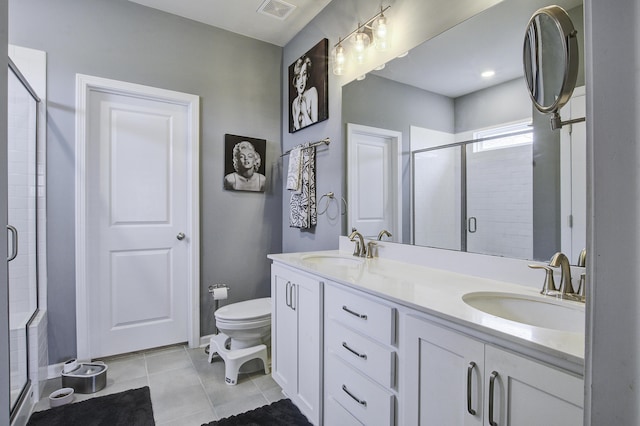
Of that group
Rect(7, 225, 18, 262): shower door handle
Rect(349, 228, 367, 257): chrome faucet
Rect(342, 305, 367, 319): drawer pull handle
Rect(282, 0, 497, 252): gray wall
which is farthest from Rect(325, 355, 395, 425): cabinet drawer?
Rect(7, 225, 18, 262): shower door handle

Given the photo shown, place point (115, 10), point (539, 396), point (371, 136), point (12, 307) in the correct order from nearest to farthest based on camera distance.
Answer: point (539, 396), point (12, 307), point (371, 136), point (115, 10)

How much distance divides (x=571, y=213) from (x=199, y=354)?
2.59 metres

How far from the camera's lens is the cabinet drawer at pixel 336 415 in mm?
1338

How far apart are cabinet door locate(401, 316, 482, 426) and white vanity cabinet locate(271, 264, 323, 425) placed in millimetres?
583

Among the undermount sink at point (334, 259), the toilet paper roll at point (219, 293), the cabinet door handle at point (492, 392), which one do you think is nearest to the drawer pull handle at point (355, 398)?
the cabinet door handle at point (492, 392)

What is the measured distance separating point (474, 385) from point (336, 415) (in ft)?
2.65

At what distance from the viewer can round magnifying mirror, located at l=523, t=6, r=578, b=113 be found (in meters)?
1.01

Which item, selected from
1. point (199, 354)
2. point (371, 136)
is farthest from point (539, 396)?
point (199, 354)

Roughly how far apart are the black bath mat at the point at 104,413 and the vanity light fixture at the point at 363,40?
8.00 ft

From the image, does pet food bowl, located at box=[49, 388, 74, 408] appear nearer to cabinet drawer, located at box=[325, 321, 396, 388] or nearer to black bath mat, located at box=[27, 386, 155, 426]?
black bath mat, located at box=[27, 386, 155, 426]

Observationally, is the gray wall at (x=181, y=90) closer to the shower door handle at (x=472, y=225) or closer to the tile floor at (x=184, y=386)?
the tile floor at (x=184, y=386)

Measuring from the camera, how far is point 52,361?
218cm

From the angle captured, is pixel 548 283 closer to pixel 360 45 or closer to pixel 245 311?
pixel 360 45

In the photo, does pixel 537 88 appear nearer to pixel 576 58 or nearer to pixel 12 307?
pixel 576 58
